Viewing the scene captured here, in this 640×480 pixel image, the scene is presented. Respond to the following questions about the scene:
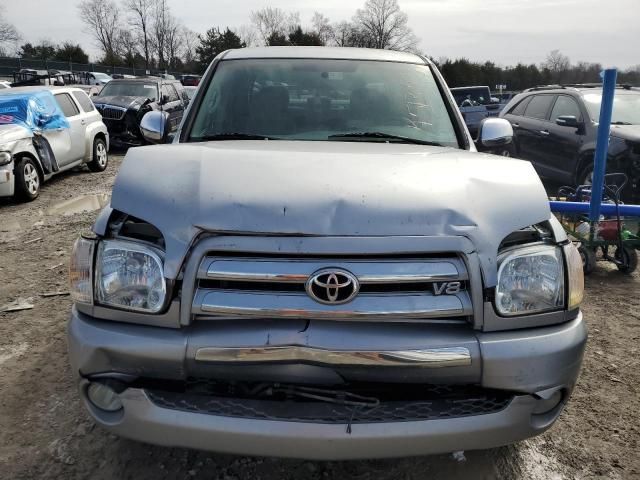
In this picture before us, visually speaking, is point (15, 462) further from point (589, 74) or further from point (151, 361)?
point (589, 74)

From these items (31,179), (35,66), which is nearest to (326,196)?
(31,179)

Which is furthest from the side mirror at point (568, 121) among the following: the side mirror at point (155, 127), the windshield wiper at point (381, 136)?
the side mirror at point (155, 127)

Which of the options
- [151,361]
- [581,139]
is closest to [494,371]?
[151,361]

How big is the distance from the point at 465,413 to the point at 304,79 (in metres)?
2.26

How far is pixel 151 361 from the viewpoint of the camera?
179 centimetres

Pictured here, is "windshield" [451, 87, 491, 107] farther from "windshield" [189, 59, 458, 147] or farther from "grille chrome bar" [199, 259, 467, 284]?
"grille chrome bar" [199, 259, 467, 284]

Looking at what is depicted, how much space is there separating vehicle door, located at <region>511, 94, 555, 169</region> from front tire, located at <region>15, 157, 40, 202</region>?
321 inches

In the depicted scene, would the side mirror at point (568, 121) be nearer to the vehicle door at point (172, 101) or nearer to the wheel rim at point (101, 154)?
the wheel rim at point (101, 154)

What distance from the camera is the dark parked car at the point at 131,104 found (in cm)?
1381

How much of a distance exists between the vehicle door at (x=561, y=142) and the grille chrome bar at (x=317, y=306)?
7.02 meters

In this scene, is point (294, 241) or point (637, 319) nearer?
point (294, 241)

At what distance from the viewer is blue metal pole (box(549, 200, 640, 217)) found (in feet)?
16.2

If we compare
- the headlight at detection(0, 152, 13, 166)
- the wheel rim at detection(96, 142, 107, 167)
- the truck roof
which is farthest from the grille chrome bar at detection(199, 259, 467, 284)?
the wheel rim at detection(96, 142, 107, 167)

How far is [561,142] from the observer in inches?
322
